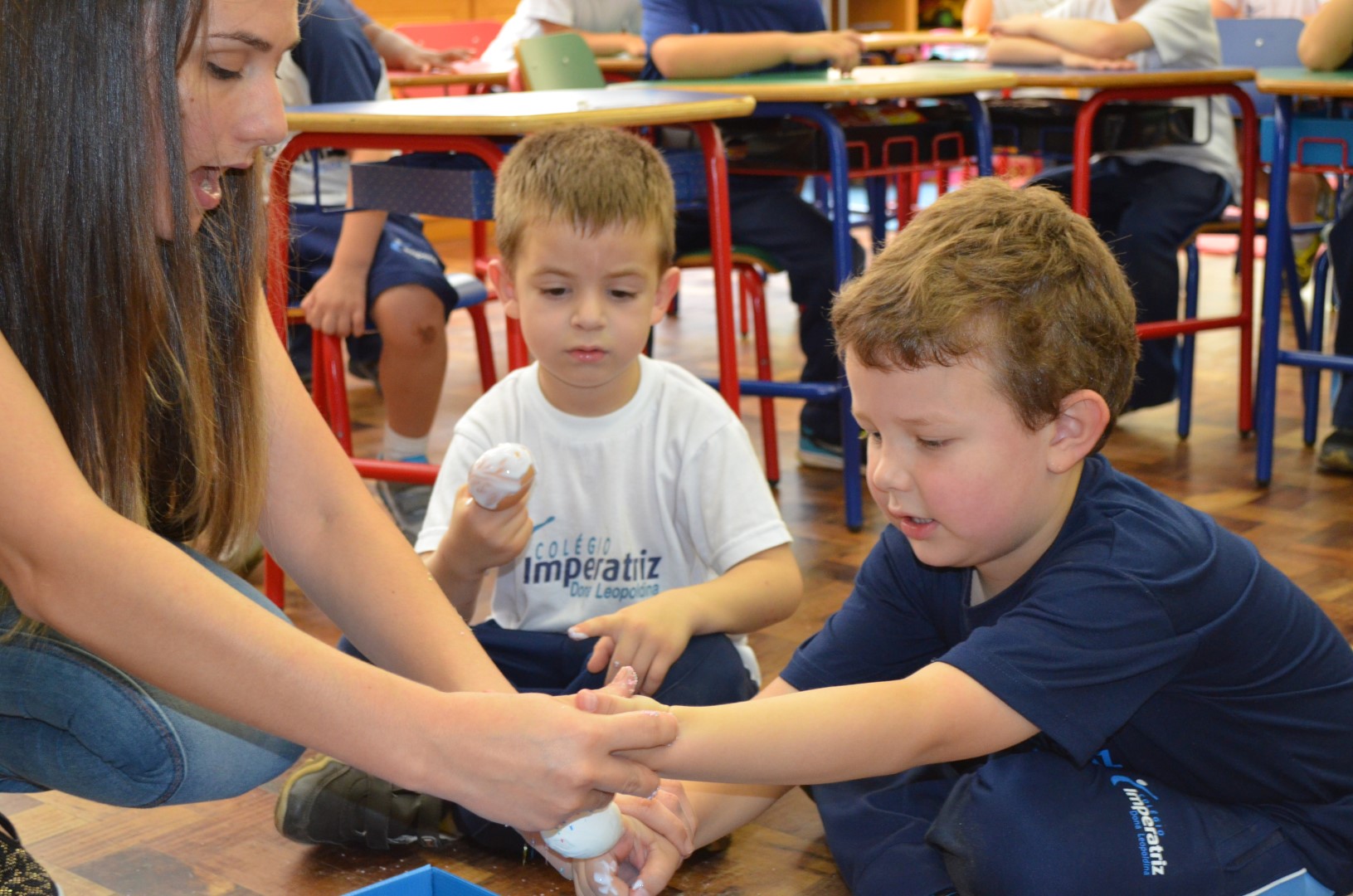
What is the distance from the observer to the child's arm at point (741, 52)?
9.36ft

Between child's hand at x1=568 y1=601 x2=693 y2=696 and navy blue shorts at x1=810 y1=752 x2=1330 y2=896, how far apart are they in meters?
0.28

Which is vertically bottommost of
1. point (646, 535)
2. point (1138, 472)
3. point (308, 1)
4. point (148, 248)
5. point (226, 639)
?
point (1138, 472)

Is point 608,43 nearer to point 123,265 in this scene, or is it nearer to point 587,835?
point 123,265

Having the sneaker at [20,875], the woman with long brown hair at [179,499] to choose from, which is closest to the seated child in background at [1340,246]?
the woman with long brown hair at [179,499]

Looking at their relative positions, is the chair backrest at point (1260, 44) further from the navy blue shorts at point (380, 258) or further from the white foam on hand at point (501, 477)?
the white foam on hand at point (501, 477)

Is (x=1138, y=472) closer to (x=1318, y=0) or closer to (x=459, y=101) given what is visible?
(x=459, y=101)

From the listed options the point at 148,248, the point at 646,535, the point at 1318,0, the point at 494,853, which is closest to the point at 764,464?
the point at 646,535

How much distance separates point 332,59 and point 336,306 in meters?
0.52

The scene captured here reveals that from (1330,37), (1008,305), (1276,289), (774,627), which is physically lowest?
(774,627)

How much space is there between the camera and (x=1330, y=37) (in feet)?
8.63

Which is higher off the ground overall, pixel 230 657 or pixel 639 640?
pixel 230 657

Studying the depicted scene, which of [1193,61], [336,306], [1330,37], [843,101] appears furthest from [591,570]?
[1193,61]

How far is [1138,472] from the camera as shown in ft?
9.07

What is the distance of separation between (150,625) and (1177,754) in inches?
32.0
